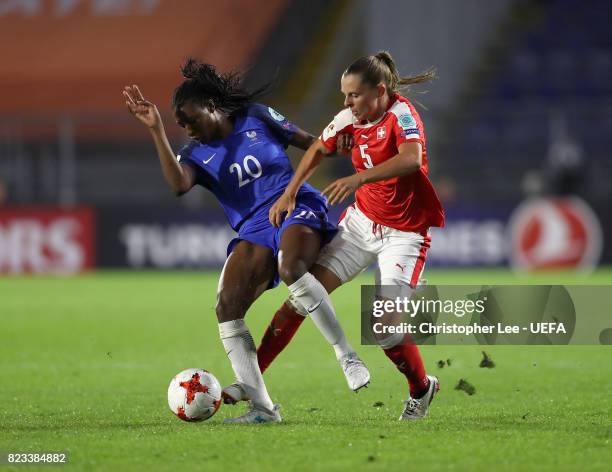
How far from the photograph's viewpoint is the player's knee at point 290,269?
6.23 meters

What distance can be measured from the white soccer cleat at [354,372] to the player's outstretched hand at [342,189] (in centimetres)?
88

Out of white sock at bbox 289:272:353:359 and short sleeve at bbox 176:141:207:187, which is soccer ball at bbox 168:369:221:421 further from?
short sleeve at bbox 176:141:207:187

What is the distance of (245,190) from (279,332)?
2.74 ft

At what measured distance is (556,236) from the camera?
1878 cm

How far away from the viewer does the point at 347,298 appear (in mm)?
15773

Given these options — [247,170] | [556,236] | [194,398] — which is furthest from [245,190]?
[556,236]

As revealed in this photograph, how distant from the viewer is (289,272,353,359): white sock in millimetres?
6246

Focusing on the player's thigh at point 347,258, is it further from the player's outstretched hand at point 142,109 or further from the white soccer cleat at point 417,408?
the player's outstretched hand at point 142,109

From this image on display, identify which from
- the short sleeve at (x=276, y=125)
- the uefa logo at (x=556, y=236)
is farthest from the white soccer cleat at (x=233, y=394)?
the uefa logo at (x=556, y=236)

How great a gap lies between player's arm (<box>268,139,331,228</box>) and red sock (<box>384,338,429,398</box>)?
0.93 meters

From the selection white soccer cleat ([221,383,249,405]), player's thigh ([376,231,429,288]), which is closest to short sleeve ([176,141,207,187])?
player's thigh ([376,231,429,288])

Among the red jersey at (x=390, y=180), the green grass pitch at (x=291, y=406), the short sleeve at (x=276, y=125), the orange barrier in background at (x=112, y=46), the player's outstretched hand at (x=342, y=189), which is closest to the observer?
the green grass pitch at (x=291, y=406)

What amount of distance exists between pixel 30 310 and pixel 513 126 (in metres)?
9.46

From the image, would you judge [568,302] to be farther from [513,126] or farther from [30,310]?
[513,126]
